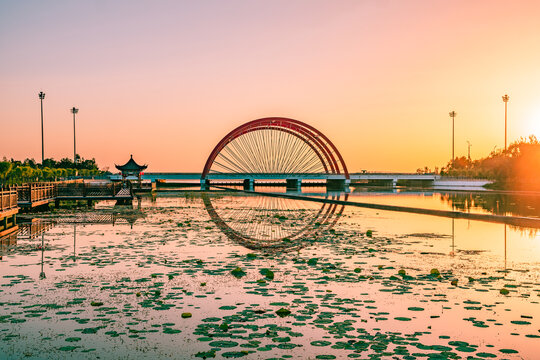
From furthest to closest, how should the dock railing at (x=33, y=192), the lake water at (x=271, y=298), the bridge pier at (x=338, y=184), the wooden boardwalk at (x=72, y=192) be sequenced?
the bridge pier at (x=338, y=184)
the wooden boardwalk at (x=72, y=192)
the dock railing at (x=33, y=192)
the lake water at (x=271, y=298)

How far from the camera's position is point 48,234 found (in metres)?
21.3

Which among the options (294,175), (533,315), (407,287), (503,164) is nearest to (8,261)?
(407,287)

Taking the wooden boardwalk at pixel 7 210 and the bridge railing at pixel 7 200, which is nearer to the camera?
the wooden boardwalk at pixel 7 210

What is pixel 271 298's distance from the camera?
9938 mm

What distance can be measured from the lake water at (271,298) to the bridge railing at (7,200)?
17.9 ft

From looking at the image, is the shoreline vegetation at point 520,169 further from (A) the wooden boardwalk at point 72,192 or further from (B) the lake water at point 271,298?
(B) the lake water at point 271,298

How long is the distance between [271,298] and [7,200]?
1974 cm

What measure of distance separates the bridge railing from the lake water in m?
5.44

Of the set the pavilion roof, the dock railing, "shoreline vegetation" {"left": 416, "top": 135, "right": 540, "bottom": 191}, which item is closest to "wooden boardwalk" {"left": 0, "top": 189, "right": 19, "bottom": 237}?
the dock railing

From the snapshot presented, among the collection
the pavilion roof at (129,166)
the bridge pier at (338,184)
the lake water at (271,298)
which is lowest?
the lake water at (271,298)

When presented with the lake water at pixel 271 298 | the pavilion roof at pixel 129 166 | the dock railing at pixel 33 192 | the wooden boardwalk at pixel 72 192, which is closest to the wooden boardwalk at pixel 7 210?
the lake water at pixel 271 298

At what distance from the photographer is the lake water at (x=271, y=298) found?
720 cm

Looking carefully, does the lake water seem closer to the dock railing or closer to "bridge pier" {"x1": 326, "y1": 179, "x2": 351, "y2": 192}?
the dock railing

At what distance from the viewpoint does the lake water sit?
23.6ft
